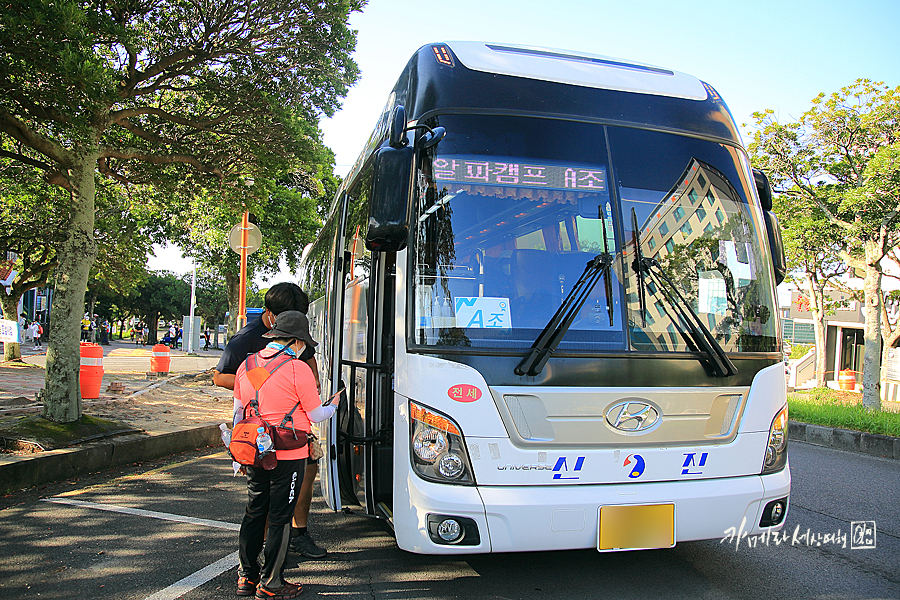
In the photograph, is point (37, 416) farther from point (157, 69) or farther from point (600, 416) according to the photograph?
point (600, 416)

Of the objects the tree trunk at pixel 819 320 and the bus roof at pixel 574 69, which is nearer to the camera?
the bus roof at pixel 574 69

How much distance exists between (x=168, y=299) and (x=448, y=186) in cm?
6220

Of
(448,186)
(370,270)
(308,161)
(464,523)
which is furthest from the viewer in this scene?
(308,161)

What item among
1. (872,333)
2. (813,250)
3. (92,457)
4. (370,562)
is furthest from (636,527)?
(813,250)

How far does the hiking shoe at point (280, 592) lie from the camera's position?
11.2ft

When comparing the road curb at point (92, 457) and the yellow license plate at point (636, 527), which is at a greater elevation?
the yellow license plate at point (636, 527)

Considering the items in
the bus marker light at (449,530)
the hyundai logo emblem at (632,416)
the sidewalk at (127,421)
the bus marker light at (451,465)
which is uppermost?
the hyundai logo emblem at (632,416)

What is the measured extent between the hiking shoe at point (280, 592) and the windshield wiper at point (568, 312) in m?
1.71

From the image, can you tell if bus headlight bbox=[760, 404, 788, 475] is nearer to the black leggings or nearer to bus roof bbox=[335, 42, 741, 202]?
bus roof bbox=[335, 42, 741, 202]

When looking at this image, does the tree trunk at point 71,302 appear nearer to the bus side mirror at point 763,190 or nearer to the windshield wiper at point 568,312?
the windshield wiper at point 568,312

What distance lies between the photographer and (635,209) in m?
3.64

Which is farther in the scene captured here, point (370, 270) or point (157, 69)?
point (157, 69)

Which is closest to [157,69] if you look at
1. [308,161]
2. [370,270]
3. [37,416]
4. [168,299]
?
[308,161]

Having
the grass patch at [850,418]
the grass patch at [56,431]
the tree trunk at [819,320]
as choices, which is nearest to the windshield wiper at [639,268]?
A: the grass patch at [56,431]
